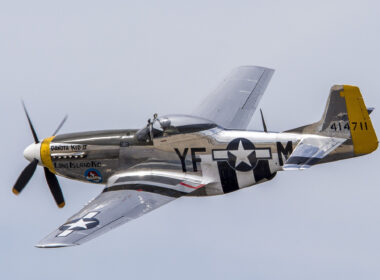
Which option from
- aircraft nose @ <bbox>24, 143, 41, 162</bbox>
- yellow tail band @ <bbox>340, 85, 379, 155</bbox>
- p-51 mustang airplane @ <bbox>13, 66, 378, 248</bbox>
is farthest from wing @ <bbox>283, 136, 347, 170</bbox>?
aircraft nose @ <bbox>24, 143, 41, 162</bbox>

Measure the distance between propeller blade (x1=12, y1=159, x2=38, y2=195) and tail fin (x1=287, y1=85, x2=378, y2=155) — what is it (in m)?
8.69

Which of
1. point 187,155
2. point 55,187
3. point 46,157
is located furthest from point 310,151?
point 46,157

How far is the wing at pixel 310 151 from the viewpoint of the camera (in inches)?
1083

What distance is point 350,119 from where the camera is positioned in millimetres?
28844

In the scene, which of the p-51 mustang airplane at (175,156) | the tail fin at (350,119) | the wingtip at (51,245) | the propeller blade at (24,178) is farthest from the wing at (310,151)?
the propeller blade at (24,178)

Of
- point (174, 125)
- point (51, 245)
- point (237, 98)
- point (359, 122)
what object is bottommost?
point (51, 245)

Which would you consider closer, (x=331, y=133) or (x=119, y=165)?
(x=331, y=133)

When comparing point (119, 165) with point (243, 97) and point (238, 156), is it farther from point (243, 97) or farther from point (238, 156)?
point (243, 97)

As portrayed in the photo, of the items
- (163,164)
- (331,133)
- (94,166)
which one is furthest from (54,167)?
(331,133)

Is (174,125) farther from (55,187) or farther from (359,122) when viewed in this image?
(359,122)

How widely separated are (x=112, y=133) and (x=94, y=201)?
9.22ft

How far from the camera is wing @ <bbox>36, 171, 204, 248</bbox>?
26.9 metres

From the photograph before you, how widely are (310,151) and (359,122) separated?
1539mm

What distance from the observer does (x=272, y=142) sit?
29.6m
